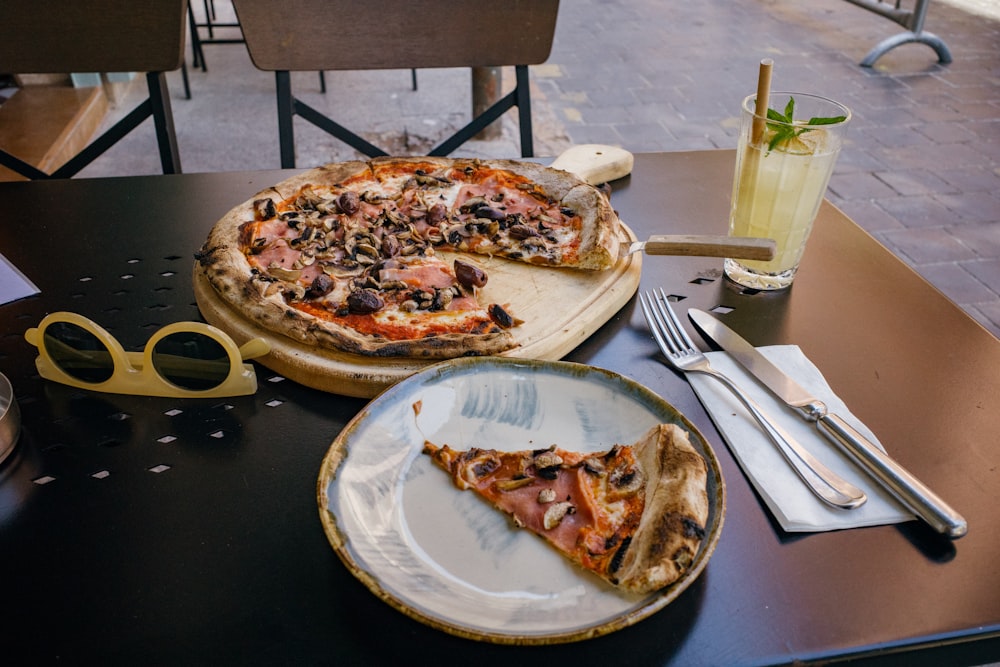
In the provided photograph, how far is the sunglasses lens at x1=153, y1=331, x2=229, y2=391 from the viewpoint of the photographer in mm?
1292

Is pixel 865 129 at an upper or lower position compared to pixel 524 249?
lower

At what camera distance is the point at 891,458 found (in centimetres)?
117

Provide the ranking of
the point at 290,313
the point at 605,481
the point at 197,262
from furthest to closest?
the point at 197,262 < the point at 290,313 < the point at 605,481

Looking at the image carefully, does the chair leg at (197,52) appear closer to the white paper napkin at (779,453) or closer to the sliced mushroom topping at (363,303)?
the sliced mushroom topping at (363,303)

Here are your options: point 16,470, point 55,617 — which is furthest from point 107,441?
point 55,617

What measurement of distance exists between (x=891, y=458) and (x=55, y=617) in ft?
3.76

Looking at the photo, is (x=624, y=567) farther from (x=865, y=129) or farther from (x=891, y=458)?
(x=865, y=129)

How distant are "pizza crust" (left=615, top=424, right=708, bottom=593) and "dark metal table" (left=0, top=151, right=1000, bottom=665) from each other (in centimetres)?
8

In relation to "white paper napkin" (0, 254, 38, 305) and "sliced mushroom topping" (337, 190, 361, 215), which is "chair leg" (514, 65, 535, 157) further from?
"white paper napkin" (0, 254, 38, 305)

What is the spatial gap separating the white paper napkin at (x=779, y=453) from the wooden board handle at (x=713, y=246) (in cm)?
21

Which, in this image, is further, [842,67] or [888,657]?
[842,67]

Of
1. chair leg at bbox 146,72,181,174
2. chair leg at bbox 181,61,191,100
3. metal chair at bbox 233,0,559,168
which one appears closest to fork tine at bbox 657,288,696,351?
metal chair at bbox 233,0,559,168

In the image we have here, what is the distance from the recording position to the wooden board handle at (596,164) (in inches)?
79.6

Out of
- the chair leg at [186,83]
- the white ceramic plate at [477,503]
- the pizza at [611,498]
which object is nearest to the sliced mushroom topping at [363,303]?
the white ceramic plate at [477,503]
